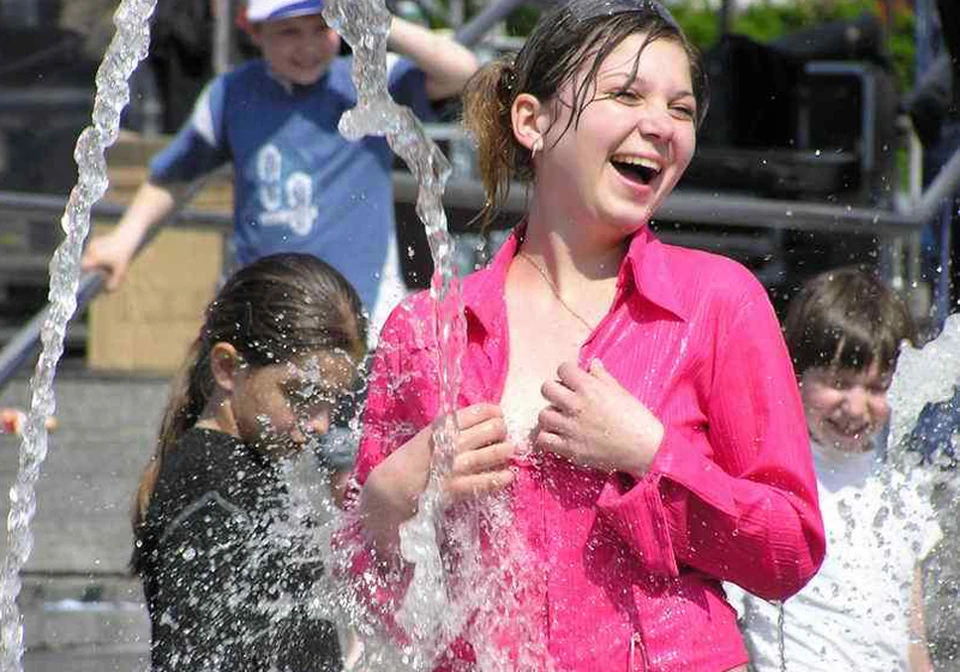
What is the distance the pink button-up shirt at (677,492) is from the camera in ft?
7.97

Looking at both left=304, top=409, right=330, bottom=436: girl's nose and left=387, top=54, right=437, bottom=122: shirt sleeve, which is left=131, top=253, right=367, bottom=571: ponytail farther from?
left=387, top=54, right=437, bottom=122: shirt sleeve

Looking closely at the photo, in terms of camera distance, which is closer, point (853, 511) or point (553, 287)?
point (553, 287)

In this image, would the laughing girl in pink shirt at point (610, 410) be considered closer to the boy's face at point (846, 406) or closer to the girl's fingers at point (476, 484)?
the girl's fingers at point (476, 484)

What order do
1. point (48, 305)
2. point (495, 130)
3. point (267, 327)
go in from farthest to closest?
1. point (48, 305)
2. point (267, 327)
3. point (495, 130)

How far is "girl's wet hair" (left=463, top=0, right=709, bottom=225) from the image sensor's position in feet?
8.80

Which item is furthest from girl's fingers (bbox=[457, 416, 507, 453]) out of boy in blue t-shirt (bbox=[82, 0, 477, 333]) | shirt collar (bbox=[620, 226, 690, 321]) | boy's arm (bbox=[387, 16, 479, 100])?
boy's arm (bbox=[387, 16, 479, 100])

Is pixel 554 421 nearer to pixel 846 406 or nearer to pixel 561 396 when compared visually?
pixel 561 396

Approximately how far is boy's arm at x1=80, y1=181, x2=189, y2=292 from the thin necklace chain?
8.47ft

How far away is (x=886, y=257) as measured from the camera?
5641mm

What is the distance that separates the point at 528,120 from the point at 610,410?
1.83ft

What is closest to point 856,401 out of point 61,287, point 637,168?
point 637,168

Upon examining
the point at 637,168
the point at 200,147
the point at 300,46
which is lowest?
the point at 200,147

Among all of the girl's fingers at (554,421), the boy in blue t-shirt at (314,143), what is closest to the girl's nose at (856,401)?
the girl's fingers at (554,421)

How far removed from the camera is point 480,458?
243 cm
